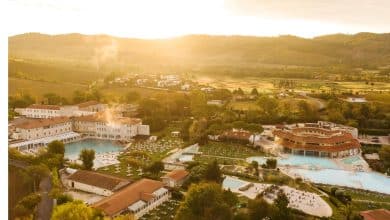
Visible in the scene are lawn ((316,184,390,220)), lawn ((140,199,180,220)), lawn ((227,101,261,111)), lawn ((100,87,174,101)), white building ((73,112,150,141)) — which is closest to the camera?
lawn ((140,199,180,220))

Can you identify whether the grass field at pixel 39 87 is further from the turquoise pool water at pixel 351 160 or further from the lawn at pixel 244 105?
the turquoise pool water at pixel 351 160

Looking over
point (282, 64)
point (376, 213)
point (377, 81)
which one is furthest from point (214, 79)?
point (376, 213)

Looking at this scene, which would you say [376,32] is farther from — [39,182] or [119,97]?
[119,97]

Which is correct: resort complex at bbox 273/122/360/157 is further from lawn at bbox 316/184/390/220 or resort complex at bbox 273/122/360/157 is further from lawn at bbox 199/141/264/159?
lawn at bbox 316/184/390/220

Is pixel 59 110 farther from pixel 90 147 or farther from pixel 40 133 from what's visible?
pixel 90 147

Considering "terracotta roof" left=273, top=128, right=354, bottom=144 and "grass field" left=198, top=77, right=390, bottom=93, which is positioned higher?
"grass field" left=198, top=77, right=390, bottom=93

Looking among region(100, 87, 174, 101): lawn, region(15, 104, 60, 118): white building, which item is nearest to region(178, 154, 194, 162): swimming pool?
region(100, 87, 174, 101): lawn

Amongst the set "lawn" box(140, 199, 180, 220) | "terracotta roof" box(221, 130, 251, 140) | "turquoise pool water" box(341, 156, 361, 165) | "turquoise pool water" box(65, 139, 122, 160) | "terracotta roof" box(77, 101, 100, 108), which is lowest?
"lawn" box(140, 199, 180, 220)
